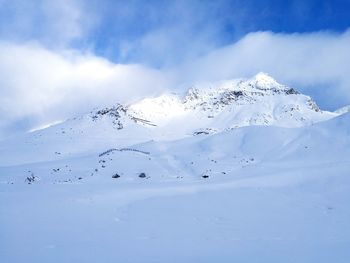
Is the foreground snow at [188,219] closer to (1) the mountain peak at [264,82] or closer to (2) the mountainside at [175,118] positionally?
(2) the mountainside at [175,118]

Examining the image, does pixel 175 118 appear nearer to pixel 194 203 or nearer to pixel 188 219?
pixel 194 203

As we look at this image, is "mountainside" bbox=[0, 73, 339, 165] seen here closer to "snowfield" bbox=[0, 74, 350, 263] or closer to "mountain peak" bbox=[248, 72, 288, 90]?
"mountain peak" bbox=[248, 72, 288, 90]

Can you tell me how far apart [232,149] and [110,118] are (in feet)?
190

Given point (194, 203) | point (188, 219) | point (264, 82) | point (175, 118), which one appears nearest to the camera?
point (188, 219)

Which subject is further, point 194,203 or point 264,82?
point 264,82

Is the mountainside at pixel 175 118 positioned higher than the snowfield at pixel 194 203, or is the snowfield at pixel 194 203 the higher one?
the mountainside at pixel 175 118

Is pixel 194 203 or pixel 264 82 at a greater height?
pixel 264 82

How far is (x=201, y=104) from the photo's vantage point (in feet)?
404

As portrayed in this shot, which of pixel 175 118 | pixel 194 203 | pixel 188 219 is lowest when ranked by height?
pixel 188 219

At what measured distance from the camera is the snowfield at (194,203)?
12.0 m

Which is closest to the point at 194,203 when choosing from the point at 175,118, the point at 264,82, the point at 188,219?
the point at 188,219

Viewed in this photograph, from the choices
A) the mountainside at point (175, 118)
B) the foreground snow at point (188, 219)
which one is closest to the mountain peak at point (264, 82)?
the mountainside at point (175, 118)

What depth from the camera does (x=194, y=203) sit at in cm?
1944

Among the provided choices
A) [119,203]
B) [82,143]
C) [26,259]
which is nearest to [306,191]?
[119,203]
